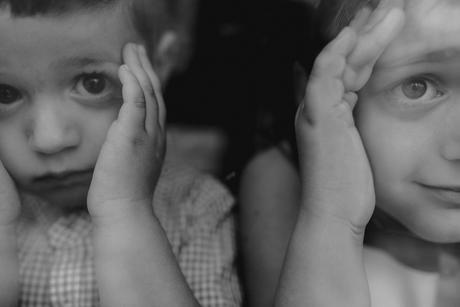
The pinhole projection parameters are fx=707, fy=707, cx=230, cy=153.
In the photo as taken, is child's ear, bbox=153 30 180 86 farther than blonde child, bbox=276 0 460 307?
Yes

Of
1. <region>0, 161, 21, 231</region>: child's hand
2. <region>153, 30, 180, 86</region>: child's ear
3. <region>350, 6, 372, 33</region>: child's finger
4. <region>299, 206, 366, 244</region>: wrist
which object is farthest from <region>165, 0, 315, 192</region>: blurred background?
<region>0, 161, 21, 231</region>: child's hand

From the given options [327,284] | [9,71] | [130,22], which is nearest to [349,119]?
[327,284]

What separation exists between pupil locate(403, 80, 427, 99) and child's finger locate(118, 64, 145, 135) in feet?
1.14

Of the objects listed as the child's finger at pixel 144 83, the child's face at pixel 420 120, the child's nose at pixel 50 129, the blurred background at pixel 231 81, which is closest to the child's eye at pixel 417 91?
the child's face at pixel 420 120

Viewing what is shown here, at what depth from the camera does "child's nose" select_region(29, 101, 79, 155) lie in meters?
0.93

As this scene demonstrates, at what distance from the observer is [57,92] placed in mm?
950

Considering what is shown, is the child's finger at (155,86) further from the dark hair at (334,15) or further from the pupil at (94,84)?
the dark hair at (334,15)

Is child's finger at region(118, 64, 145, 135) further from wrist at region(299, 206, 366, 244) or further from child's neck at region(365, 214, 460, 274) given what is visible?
child's neck at region(365, 214, 460, 274)

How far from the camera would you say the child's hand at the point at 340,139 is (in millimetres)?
889

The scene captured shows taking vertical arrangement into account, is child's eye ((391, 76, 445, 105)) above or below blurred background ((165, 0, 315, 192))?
above

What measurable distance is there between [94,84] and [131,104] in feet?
0.25

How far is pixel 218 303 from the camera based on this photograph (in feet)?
3.57

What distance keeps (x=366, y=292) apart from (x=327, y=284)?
0.17 feet

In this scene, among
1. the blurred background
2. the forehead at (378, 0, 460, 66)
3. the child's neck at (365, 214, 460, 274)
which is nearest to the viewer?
the forehead at (378, 0, 460, 66)
